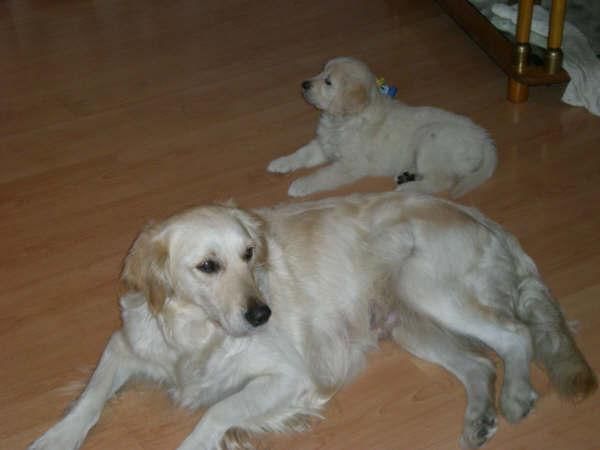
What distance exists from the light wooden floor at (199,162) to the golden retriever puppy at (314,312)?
0.09m

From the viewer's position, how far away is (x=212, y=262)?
233cm

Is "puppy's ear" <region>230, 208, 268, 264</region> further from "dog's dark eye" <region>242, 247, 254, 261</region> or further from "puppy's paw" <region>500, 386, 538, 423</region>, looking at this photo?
"puppy's paw" <region>500, 386, 538, 423</region>

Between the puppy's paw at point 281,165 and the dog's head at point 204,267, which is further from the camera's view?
the puppy's paw at point 281,165

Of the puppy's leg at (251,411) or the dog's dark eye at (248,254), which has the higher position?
the dog's dark eye at (248,254)

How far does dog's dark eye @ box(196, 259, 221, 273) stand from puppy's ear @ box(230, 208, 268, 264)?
0.17 m

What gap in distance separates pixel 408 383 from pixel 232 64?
2374 millimetres

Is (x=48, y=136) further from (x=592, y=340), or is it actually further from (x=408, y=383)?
(x=592, y=340)

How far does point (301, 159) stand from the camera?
3.69 metres

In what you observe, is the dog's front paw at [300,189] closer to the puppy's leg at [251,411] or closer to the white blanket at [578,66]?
the puppy's leg at [251,411]

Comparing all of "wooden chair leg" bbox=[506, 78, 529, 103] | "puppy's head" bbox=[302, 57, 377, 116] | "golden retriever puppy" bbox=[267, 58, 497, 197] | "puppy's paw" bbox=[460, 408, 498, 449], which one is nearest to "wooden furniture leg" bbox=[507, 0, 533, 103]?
"wooden chair leg" bbox=[506, 78, 529, 103]

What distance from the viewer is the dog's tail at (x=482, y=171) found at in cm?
341

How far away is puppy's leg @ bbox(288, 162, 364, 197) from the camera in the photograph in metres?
3.51

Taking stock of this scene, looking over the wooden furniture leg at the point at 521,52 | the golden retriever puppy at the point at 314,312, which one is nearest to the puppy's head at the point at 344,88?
the wooden furniture leg at the point at 521,52

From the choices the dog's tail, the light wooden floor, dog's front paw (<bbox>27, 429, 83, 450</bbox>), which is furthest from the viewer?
the dog's tail
